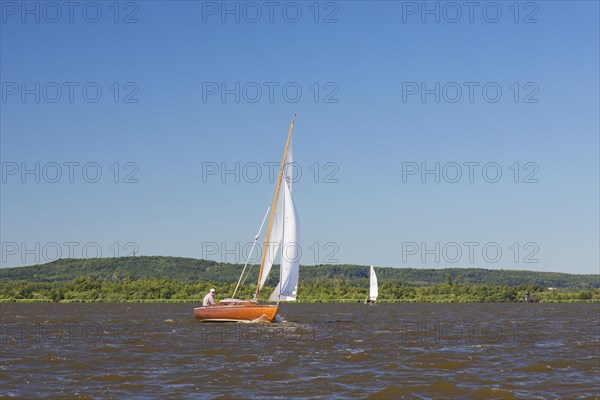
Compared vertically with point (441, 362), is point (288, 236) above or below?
above

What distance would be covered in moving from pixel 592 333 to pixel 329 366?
26.9m

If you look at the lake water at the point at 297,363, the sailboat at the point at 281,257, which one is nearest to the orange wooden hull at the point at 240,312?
the sailboat at the point at 281,257

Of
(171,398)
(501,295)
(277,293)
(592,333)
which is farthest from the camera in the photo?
(501,295)

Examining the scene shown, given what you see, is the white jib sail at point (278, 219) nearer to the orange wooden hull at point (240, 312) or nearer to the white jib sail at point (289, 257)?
the white jib sail at point (289, 257)

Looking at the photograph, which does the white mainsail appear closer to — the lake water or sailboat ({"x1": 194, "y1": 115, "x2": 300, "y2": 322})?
sailboat ({"x1": 194, "y1": 115, "x2": 300, "y2": 322})

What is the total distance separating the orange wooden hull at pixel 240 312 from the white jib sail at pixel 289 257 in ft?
3.05

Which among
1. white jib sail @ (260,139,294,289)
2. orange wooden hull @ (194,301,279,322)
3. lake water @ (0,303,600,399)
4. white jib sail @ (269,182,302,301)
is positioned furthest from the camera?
white jib sail @ (260,139,294,289)

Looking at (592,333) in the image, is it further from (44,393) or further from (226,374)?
(44,393)

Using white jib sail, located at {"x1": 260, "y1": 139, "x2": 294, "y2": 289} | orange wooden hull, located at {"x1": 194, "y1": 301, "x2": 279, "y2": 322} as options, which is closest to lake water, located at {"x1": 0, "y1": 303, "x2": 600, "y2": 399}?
A: orange wooden hull, located at {"x1": 194, "y1": 301, "x2": 279, "y2": 322}

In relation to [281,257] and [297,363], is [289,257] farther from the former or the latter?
[297,363]

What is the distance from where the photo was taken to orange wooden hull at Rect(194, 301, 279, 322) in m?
55.2

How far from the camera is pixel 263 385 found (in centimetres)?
2631

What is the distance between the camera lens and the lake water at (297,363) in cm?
2528

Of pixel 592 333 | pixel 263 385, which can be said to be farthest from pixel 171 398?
pixel 592 333
